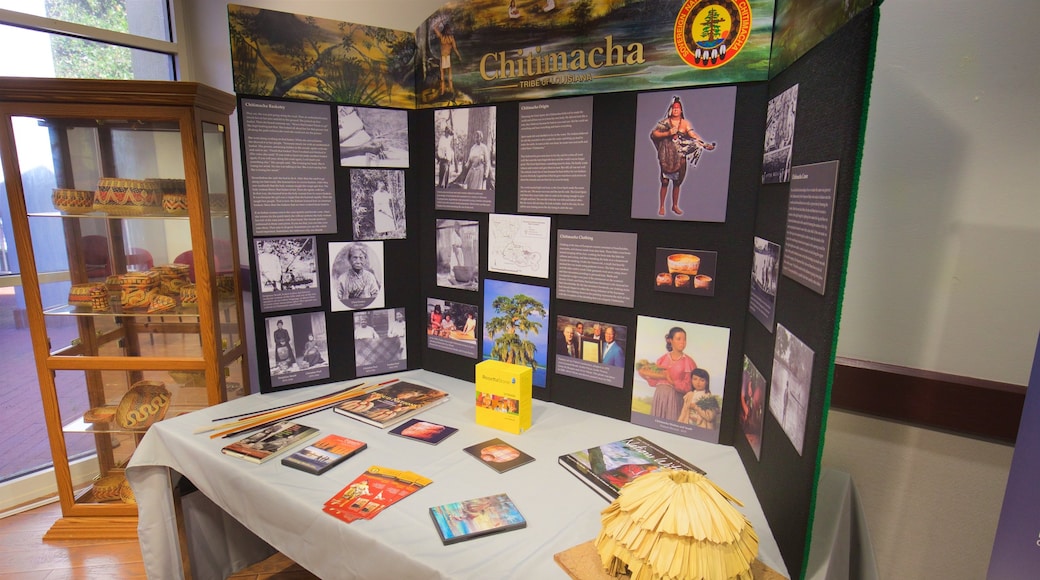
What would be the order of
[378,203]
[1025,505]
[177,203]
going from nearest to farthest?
[1025,505] < [378,203] < [177,203]

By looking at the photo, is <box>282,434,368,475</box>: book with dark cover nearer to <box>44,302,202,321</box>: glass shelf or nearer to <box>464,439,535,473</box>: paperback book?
<box>464,439,535,473</box>: paperback book

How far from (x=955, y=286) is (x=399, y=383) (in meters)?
1.84

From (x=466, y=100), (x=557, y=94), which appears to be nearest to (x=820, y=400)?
(x=557, y=94)

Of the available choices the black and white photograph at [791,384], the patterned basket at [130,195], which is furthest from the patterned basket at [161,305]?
the black and white photograph at [791,384]

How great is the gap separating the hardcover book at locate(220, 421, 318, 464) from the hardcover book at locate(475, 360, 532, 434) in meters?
0.54

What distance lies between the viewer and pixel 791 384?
1052 mm

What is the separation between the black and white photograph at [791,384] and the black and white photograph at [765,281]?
0.32 ft

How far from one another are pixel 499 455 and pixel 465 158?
106 cm

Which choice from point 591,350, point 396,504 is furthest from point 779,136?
point 396,504

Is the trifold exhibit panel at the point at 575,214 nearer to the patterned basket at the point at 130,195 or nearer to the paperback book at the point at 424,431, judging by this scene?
the paperback book at the point at 424,431

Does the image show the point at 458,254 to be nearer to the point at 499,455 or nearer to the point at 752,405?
the point at 499,455

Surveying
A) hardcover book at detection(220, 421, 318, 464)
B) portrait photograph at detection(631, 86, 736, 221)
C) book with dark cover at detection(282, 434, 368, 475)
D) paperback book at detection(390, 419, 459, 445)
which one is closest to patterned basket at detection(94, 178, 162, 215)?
hardcover book at detection(220, 421, 318, 464)

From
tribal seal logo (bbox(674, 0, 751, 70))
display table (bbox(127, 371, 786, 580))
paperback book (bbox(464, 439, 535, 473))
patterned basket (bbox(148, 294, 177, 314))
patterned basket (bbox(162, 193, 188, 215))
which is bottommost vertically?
display table (bbox(127, 371, 786, 580))

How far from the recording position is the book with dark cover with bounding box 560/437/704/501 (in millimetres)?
1328
